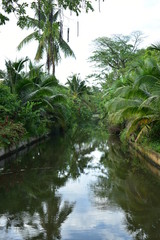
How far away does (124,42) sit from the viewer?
126ft

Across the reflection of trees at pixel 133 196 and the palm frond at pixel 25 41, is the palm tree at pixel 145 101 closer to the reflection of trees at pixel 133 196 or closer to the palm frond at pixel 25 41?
the reflection of trees at pixel 133 196

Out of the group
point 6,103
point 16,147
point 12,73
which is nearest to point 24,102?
point 12,73

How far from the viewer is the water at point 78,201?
5250 millimetres

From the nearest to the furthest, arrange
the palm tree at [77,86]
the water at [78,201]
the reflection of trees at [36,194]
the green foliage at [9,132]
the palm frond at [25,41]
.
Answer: the water at [78,201], the reflection of trees at [36,194], the green foliage at [9,132], the palm frond at [25,41], the palm tree at [77,86]

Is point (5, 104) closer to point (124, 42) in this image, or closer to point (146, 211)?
point (146, 211)

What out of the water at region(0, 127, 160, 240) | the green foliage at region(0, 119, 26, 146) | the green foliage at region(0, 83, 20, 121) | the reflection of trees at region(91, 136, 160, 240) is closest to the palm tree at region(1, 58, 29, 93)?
the green foliage at region(0, 83, 20, 121)

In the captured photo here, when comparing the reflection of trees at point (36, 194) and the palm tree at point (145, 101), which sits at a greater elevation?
the palm tree at point (145, 101)

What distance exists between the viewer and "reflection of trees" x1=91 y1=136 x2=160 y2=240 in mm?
5527

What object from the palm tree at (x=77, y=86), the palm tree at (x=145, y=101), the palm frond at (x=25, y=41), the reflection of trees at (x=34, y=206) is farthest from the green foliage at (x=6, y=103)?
the palm tree at (x=77, y=86)

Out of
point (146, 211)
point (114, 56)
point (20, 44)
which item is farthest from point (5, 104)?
point (114, 56)

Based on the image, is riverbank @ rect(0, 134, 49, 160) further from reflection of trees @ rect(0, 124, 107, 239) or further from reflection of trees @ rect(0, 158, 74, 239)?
reflection of trees @ rect(0, 158, 74, 239)

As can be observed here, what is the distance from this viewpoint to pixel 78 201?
718 cm

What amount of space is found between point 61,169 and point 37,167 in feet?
3.03

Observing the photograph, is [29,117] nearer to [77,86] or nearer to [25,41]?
[25,41]
